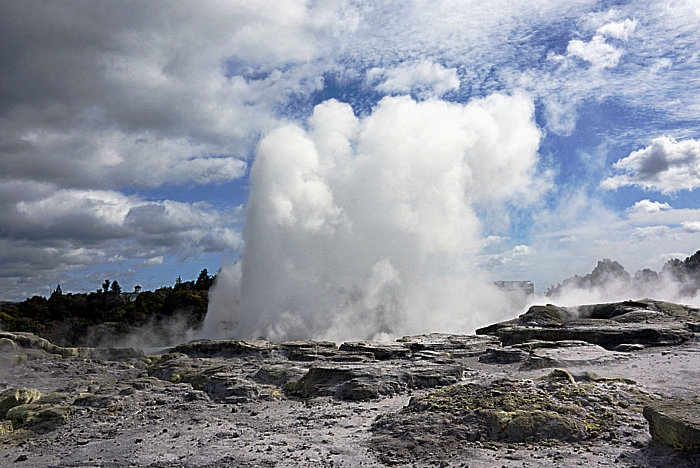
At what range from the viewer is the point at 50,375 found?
74.4ft

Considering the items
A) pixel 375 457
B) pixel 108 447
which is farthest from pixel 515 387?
pixel 108 447

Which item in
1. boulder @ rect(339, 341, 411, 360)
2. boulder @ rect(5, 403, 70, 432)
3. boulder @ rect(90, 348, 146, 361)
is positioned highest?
boulder @ rect(339, 341, 411, 360)

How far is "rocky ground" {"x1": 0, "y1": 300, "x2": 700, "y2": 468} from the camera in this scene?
8.97 m

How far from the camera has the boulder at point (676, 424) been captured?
776 centimetres

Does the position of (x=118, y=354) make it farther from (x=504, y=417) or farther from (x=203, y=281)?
(x=203, y=281)

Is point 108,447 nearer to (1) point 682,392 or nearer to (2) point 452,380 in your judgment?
(2) point 452,380

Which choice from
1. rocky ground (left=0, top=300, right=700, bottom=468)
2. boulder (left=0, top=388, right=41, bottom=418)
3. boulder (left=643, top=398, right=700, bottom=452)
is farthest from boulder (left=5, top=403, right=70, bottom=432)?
boulder (left=643, top=398, right=700, bottom=452)

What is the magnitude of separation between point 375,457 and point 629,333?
17.6 m

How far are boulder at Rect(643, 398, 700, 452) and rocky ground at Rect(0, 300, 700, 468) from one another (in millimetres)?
22

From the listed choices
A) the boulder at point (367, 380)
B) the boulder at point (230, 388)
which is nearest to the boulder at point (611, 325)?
the boulder at point (367, 380)

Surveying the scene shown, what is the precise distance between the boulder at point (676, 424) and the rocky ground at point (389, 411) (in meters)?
0.02

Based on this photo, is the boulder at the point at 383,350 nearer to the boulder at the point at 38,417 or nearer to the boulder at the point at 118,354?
the boulder at the point at 38,417

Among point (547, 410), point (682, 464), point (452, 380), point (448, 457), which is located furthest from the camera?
point (452, 380)

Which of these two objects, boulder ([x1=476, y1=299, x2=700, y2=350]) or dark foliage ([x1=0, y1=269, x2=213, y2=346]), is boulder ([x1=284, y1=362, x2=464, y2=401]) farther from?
dark foliage ([x1=0, y1=269, x2=213, y2=346])
